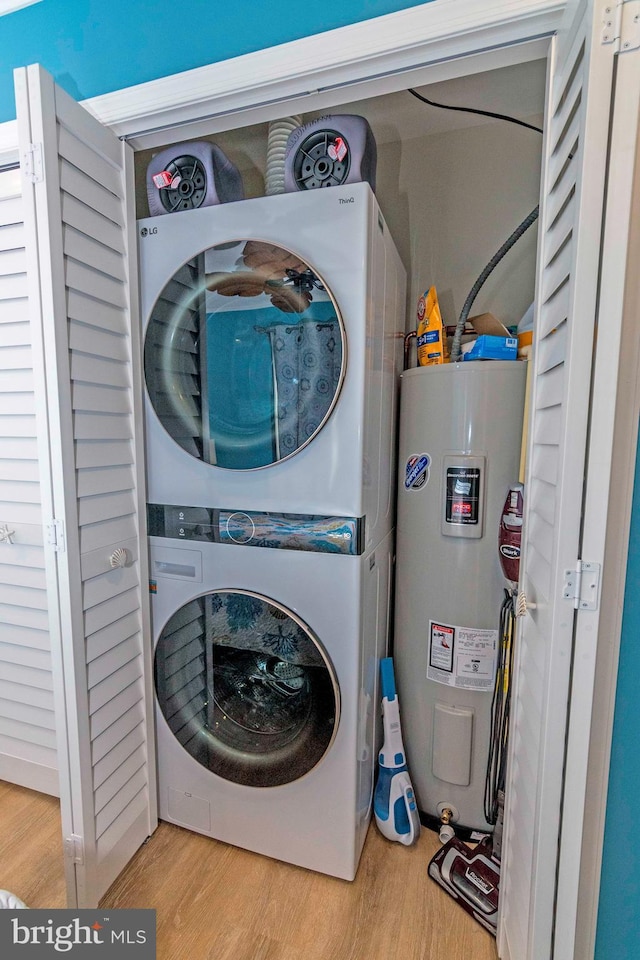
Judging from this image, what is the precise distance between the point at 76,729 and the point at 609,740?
1159 millimetres

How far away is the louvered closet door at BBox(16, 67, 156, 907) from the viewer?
3.42ft

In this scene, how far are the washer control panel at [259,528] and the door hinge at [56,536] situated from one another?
31 centimetres

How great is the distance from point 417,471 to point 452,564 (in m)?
0.31

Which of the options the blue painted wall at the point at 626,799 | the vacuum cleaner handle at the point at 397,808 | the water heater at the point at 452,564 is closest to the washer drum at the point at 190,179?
the water heater at the point at 452,564

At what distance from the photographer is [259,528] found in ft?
4.16

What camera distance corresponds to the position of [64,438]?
1088 millimetres

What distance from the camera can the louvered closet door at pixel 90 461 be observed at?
104 cm

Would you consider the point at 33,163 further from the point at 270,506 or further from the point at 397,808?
the point at 397,808

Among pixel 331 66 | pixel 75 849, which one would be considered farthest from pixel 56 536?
pixel 331 66

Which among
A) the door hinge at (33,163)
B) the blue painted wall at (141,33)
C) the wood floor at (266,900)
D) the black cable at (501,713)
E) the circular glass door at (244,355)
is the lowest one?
the wood floor at (266,900)

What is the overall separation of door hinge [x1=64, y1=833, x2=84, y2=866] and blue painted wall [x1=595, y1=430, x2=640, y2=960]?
115cm

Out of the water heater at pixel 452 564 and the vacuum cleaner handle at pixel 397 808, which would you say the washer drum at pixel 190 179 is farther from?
the vacuum cleaner handle at pixel 397 808

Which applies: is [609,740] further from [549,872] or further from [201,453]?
[201,453]

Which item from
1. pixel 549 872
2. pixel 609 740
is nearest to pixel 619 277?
pixel 609 740
